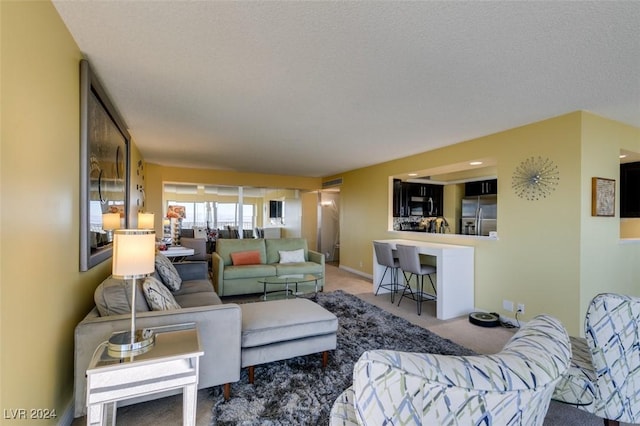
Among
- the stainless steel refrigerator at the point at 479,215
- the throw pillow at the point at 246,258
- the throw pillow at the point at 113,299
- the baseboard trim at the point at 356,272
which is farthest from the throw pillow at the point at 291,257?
the stainless steel refrigerator at the point at 479,215

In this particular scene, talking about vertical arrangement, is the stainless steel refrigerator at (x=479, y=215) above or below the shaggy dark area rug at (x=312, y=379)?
above

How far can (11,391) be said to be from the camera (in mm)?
1191

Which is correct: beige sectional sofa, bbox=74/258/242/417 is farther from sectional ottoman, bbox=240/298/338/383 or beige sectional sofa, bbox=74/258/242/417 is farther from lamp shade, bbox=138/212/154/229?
lamp shade, bbox=138/212/154/229

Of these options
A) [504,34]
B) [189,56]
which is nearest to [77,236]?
[189,56]

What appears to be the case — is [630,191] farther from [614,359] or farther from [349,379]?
[349,379]

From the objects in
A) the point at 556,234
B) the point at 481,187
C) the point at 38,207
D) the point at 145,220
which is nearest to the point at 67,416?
the point at 38,207

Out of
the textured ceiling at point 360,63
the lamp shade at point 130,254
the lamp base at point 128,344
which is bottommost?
the lamp base at point 128,344

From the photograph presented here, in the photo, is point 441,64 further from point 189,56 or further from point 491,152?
point 491,152

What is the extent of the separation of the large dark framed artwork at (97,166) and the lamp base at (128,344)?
78 cm

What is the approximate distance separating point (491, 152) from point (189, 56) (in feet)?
11.8

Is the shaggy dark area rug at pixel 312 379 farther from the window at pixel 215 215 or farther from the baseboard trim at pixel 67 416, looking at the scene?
the window at pixel 215 215

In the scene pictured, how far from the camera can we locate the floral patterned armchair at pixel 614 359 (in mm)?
1417

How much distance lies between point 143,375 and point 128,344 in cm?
20

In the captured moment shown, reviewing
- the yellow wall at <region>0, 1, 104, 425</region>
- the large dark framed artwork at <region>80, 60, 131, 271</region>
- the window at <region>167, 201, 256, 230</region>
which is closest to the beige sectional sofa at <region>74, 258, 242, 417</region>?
the yellow wall at <region>0, 1, 104, 425</region>
